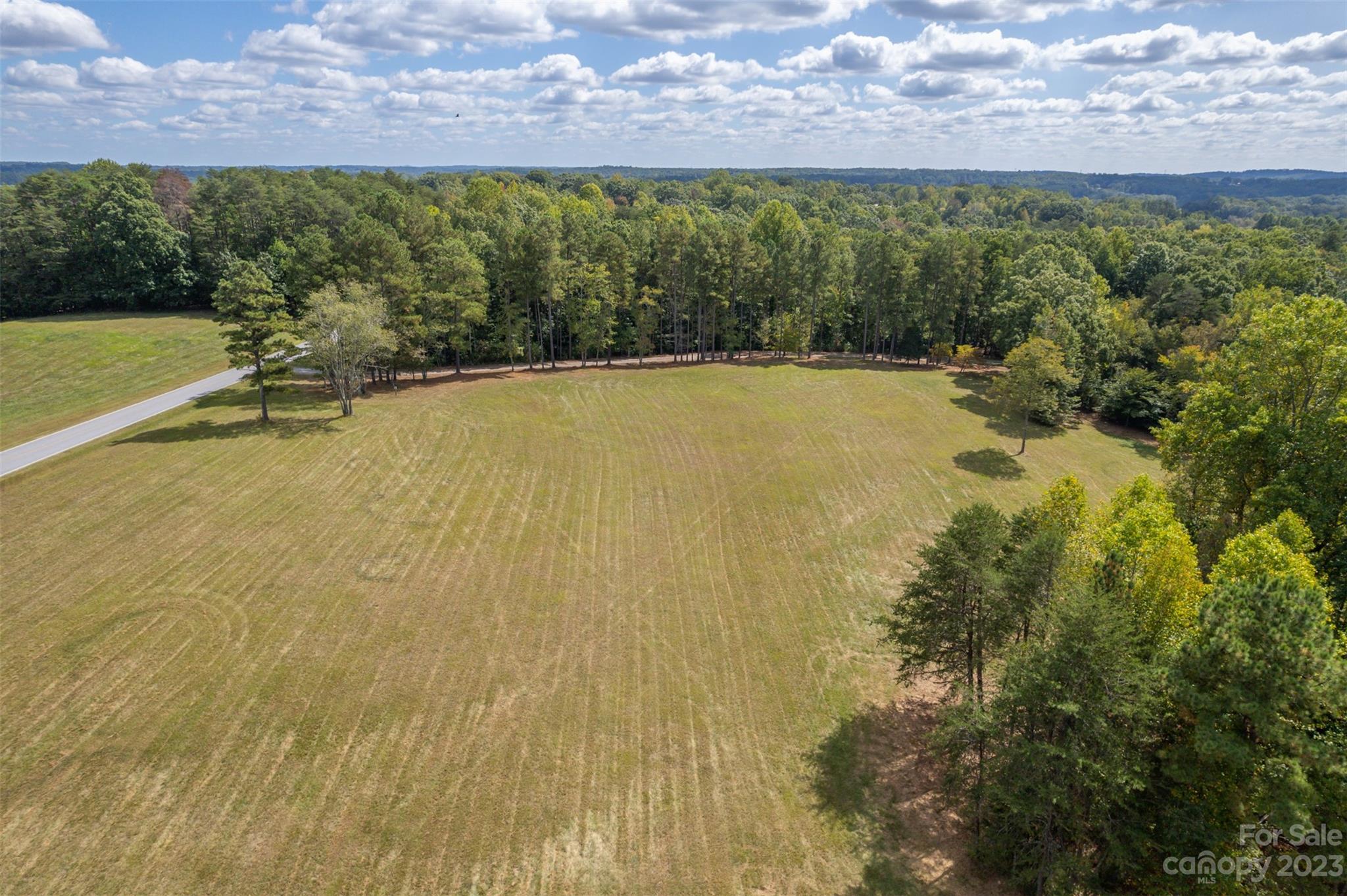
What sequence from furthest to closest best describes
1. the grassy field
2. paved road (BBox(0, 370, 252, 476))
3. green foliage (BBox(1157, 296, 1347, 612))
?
1. the grassy field
2. paved road (BBox(0, 370, 252, 476))
3. green foliage (BBox(1157, 296, 1347, 612))

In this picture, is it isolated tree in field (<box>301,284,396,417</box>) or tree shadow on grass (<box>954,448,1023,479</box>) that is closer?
isolated tree in field (<box>301,284,396,417</box>)

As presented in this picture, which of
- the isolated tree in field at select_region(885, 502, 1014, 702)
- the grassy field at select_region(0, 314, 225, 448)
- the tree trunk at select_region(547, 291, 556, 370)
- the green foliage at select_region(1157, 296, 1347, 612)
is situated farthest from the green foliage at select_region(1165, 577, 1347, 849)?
the grassy field at select_region(0, 314, 225, 448)

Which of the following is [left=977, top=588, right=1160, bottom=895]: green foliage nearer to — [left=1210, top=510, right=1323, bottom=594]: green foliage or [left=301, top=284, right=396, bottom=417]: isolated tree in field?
[left=1210, top=510, right=1323, bottom=594]: green foliage

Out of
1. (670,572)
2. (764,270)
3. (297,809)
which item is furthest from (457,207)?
(297,809)

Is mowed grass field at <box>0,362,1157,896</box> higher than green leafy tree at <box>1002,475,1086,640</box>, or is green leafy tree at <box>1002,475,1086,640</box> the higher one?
green leafy tree at <box>1002,475,1086,640</box>

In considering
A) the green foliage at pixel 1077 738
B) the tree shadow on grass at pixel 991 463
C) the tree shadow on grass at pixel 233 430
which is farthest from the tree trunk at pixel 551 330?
the green foliage at pixel 1077 738

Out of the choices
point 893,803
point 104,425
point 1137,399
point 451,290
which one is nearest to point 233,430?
point 104,425
